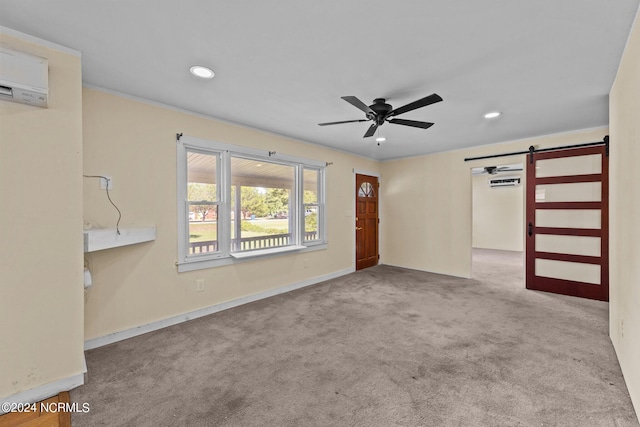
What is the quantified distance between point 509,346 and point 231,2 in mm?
3579

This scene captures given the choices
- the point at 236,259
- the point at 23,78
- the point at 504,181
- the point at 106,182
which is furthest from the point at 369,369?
the point at 504,181

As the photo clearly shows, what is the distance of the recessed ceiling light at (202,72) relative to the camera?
2346mm

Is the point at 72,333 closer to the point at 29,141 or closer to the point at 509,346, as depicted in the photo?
the point at 29,141

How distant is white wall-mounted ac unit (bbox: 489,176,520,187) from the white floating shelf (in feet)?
29.3

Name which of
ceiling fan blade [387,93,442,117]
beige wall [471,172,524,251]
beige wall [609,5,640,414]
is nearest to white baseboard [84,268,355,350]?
ceiling fan blade [387,93,442,117]

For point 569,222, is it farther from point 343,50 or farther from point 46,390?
point 46,390

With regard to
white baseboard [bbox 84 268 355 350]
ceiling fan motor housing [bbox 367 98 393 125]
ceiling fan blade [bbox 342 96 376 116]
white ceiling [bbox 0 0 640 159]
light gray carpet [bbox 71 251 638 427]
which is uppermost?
white ceiling [bbox 0 0 640 159]

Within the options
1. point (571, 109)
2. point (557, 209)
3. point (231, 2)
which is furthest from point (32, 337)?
point (557, 209)

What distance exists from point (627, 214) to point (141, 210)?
4.33m

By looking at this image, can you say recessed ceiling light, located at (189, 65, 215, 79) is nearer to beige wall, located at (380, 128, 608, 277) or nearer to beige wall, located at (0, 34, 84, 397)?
beige wall, located at (0, 34, 84, 397)

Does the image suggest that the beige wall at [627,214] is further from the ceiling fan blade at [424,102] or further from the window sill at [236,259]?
the window sill at [236,259]

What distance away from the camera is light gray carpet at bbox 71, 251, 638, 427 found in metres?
1.76

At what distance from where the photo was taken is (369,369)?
2262mm

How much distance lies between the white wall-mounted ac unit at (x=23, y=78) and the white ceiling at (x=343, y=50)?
22 cm
